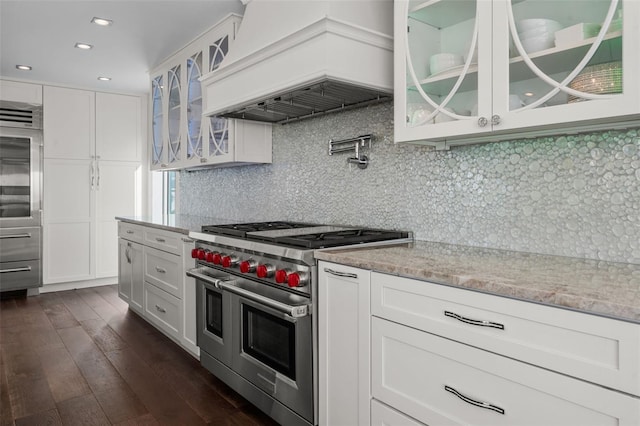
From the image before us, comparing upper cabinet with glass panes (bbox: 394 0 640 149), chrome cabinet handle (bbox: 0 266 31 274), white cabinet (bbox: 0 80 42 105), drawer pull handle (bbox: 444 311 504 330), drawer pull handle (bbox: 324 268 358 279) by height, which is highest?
white cabinet (bbox: 0 80 42 105)

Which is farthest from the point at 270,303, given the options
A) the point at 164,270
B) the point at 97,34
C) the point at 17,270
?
the point at 17,270

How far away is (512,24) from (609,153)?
0.56 meters

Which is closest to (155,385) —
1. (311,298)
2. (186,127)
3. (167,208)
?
(311,298)

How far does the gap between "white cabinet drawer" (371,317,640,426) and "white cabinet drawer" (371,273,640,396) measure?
1.2 inches

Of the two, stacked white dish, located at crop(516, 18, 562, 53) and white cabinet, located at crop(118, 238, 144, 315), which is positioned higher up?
stacked white dish, located at crop(516, 18, 562, 53)

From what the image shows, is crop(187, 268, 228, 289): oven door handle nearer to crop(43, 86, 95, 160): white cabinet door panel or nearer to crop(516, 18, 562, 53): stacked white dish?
crop(516, 18, 562, 53): stacked white dish

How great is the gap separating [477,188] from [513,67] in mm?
602

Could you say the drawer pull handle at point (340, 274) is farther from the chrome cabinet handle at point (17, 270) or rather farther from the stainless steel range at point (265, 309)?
the chrome cabinet handle at point (17, 270)

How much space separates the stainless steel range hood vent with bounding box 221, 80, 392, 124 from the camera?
2.15m

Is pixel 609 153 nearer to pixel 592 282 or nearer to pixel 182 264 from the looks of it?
pixel 592 282

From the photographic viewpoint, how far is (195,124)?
357 cm

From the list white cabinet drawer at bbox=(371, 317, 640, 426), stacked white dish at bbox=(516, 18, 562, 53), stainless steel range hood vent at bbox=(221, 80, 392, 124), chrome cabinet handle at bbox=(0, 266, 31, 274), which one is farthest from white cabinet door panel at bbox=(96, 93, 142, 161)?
stacked white dish at bbox=(516, 18, 562, 53)

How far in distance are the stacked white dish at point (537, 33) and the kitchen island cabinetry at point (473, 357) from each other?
2.64ft

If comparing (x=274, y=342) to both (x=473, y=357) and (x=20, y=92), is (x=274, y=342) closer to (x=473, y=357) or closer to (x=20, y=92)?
(x=473, y=357)
